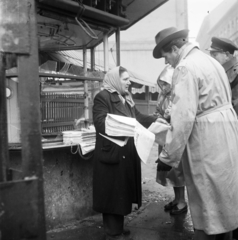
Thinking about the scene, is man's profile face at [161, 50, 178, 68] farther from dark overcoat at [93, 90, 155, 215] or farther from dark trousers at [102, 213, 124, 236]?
dark trousers at [102, 213, 124, 236]

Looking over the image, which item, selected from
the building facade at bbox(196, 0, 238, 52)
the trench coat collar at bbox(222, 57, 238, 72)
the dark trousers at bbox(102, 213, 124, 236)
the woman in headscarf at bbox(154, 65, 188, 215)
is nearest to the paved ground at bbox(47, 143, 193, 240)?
the woman in headscarf at bbox(154, 65, 188, 215)

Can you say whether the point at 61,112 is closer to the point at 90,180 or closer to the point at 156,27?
the point at 90,180

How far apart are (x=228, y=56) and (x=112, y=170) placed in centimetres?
180

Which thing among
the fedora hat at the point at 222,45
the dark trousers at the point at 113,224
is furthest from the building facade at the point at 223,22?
the dark trousers at the point at 113,224

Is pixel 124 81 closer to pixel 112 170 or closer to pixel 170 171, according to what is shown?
pixel 112 170

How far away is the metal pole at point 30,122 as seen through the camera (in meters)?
1.46

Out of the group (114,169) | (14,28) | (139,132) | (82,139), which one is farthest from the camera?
(82,139)

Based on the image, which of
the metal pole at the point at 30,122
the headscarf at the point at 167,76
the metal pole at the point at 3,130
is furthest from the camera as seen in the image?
the headscarf at the point at 167,76

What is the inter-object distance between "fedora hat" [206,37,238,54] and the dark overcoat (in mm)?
1255

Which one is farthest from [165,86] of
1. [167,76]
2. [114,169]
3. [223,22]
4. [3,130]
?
[223,22]

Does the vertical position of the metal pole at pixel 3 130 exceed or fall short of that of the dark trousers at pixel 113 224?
it exceeds it

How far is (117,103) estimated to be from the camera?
3344 mm

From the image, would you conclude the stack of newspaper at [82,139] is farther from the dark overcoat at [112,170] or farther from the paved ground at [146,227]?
the paved ground at [146,227]

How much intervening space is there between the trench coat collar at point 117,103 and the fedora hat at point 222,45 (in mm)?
1217
